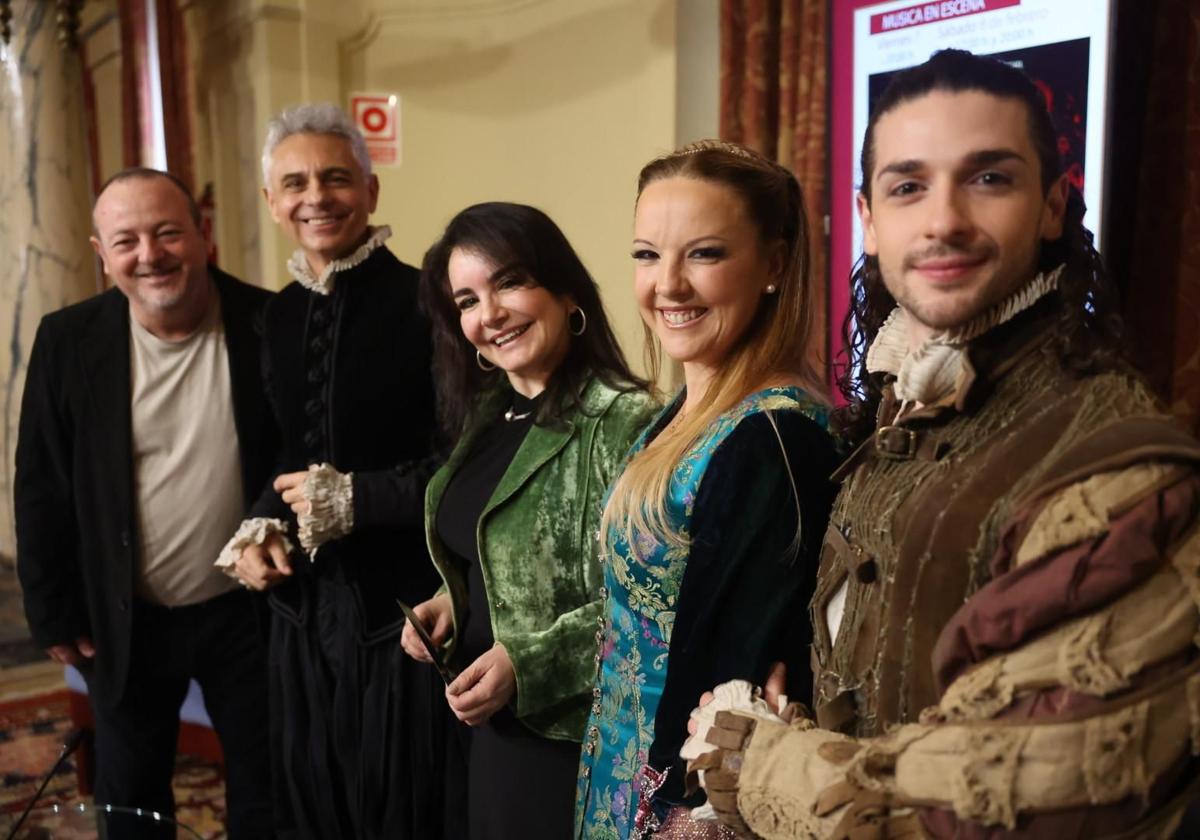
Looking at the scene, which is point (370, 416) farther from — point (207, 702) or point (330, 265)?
point (207, 702)

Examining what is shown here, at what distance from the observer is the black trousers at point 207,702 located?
93.7 inches

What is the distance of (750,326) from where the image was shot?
129cm

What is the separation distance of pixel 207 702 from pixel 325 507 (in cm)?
77

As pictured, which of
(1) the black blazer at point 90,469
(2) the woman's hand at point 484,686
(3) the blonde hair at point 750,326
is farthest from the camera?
(1) the black blazer at point 90,469

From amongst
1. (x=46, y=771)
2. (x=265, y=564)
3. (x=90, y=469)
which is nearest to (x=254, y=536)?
(x=265, y=564)

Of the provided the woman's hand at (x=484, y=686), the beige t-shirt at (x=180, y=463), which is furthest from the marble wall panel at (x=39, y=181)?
the woman's hand at (x=484, y=686)

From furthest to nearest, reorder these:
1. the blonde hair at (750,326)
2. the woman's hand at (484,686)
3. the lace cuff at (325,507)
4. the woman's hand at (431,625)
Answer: the lace cuff at (325,507)
the woman's hand at (431,625)
the woman's hand at (484,686)
the blonde hair at (750,326)

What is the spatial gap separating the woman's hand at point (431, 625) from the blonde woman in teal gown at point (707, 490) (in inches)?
17.7

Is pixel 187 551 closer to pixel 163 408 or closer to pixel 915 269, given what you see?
pixel 163 408

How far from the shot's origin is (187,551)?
2361mm

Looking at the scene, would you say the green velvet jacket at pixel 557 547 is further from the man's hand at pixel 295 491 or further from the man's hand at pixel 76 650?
the man's hand at pixel 76 650

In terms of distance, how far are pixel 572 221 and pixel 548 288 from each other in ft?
7.29

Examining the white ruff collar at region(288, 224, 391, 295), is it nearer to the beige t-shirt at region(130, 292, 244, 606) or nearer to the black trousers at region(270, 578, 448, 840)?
the beige t-shirt at region(130, 292, 244, 606)

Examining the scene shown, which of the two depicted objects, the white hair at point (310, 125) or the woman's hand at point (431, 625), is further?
the white hair at point (310, 125)
